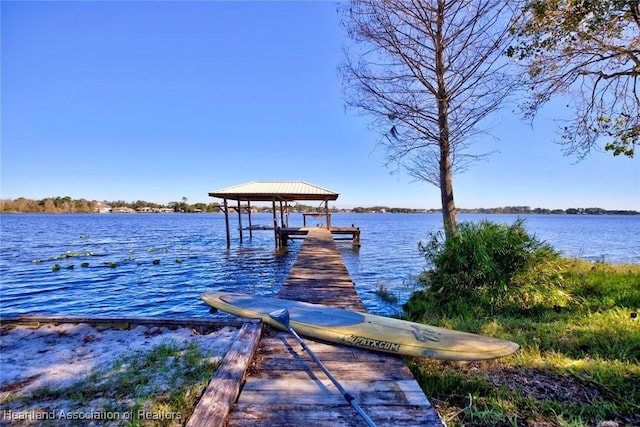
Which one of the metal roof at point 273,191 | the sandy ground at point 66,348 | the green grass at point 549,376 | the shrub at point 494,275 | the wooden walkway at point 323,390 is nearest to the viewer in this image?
the wooden walkway at point 323,390

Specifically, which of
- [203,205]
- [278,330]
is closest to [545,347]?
[278,330]

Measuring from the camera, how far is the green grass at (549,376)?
2334 millimetres

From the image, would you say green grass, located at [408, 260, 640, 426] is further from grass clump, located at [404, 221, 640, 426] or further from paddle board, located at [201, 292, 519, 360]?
paddle board, located at [201, 292, 519, 360]

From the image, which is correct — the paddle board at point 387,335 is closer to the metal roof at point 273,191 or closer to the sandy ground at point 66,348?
the sandy ground at point 66,348

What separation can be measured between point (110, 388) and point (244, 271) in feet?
32.8

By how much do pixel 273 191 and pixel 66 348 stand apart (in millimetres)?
15434

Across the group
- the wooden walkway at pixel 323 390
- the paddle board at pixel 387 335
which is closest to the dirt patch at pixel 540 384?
the paddle board at pixel 387 335

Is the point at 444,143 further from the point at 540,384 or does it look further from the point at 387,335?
the point at 540,384

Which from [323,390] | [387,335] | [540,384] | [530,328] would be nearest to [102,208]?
[387,335]

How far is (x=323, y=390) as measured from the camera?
8.01 ft

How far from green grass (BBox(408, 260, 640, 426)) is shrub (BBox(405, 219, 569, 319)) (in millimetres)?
797

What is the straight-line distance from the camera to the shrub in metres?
5.54

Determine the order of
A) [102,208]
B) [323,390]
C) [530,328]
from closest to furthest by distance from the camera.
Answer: [323,390]
[530,328]
[102,208]

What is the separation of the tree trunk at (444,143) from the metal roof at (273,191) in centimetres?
1090
